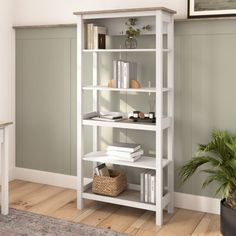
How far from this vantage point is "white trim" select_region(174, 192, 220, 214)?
3385mm

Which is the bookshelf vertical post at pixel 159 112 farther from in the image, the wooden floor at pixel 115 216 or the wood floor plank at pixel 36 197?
the wood floor plank at pixel 36 197

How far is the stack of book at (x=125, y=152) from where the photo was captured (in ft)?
10.8

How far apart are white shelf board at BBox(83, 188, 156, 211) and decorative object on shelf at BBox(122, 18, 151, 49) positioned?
1.26 metres

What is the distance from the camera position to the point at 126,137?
3.68 meters

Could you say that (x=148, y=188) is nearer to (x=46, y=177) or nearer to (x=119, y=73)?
(x=119, y=73)

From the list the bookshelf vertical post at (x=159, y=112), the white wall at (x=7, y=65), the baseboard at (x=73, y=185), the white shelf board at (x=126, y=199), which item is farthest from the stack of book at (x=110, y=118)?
the white wall at (x=7, y=65)

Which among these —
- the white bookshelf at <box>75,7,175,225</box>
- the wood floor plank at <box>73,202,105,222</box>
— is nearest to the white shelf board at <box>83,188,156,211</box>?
the white bookshelf at <box>75,7,175,225</box>

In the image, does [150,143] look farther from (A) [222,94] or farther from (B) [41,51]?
(B) [41,51]

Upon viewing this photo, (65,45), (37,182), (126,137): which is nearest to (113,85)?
(126,137)

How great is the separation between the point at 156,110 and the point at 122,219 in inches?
36.5

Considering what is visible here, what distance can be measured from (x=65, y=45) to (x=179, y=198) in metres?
1.79

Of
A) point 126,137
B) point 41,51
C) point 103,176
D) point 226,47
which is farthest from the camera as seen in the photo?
point 41,51

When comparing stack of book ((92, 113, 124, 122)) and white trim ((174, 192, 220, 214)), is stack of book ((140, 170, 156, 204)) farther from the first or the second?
stack of book ((92, 113, 124, 122))

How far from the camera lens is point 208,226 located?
123 inches
